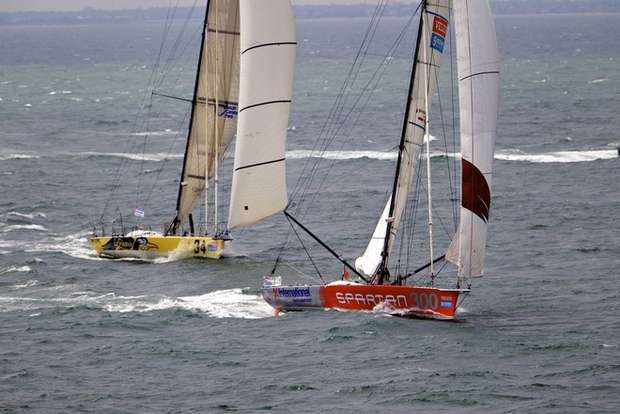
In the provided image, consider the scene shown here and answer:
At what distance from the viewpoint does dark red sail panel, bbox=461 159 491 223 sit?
164 ft

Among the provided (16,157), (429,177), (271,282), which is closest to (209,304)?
(271,282)

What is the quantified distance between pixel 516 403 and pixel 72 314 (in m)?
20.3

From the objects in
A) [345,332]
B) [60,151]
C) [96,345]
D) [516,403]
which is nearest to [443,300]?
[345,332]

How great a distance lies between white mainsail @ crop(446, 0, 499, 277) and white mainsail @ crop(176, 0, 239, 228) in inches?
822

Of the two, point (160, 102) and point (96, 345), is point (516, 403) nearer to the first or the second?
point (96, 345)

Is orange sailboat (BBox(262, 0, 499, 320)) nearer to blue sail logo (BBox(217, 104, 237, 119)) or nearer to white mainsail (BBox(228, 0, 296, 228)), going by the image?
white mainsail (BBox(228, 0, 296, 228))

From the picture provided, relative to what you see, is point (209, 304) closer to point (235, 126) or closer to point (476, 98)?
point (235, 126)

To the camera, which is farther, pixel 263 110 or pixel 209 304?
pixel 209 304

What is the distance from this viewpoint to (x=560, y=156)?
Answer: 102250 millimetres

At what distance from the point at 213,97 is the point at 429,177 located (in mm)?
21088

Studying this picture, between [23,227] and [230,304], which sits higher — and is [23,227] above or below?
above

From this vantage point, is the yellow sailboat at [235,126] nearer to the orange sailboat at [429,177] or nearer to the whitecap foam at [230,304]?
the orange sailboat at [429,177]

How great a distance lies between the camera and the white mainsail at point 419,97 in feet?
169

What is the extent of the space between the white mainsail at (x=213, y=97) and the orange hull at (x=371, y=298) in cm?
1510
